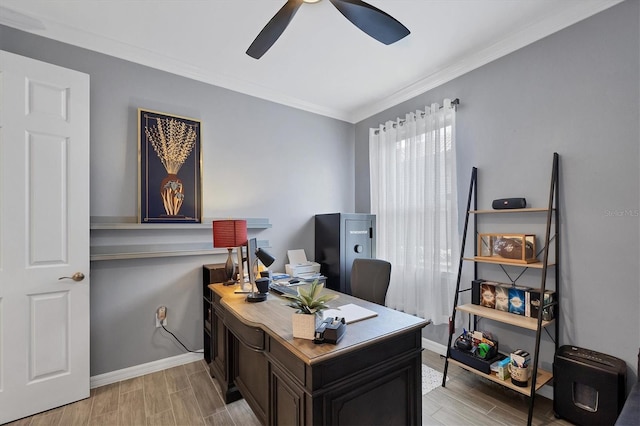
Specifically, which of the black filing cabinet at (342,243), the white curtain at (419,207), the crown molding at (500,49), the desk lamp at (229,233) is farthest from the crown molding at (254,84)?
the desk lamp at (229,233)

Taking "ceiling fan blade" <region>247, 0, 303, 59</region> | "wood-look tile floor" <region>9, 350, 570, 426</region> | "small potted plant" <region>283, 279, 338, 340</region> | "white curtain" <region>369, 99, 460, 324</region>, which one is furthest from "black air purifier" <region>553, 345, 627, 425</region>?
"ceiling fan blade" <region>247, 0, 303, 59</region>

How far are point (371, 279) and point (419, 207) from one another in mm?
1063

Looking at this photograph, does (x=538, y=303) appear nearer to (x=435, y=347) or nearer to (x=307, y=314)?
(x=435, y=347)

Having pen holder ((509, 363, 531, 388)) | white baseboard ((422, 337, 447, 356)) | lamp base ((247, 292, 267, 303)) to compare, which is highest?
lamp base ((247, 292, 267, 303))

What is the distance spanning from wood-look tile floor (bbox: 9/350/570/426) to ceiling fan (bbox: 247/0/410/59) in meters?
2.50

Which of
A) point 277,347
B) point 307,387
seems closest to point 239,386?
point 277,347

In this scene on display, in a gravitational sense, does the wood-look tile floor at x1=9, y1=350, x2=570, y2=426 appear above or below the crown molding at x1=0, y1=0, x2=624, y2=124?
below

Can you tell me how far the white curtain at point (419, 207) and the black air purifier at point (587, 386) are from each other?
932 millimetres

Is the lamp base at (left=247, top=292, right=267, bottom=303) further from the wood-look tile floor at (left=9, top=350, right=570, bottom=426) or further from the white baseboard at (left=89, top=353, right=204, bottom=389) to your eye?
the white baseboard at (left=89, top=353, right=204, bottom=389)

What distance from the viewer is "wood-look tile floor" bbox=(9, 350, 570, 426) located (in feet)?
6.33

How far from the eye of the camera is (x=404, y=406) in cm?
152

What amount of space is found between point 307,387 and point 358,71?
9.01ft

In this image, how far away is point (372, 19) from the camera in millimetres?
1631

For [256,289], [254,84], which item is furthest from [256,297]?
[254,84]
